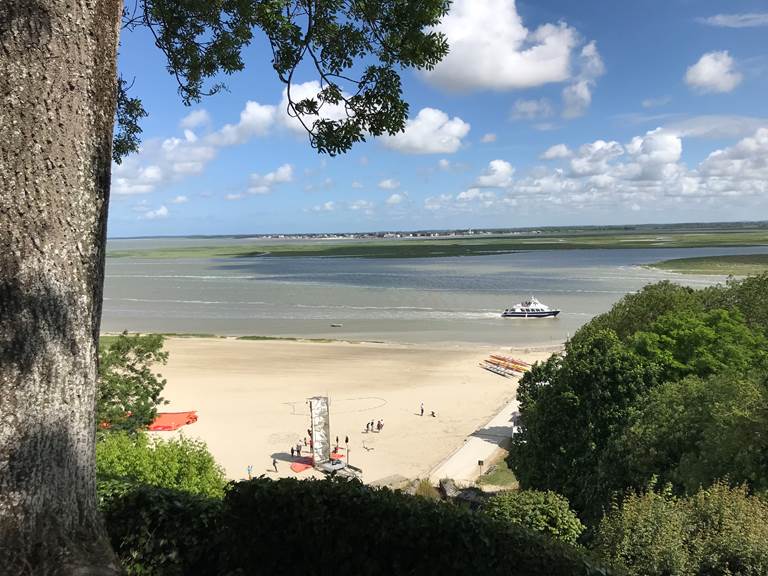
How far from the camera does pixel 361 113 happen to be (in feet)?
21.2

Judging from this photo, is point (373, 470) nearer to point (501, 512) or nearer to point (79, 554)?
point (501, 512)

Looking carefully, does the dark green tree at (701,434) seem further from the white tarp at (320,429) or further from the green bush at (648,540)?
the white tarp at (320,429)

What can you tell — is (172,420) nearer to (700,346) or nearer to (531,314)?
(700,346)

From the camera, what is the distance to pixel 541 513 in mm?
9602

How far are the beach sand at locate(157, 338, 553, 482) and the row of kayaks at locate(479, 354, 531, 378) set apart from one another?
65 cm

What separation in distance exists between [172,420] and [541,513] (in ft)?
61.6

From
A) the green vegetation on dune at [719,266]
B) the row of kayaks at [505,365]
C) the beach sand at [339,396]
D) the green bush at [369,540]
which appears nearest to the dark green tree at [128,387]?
the beach sand at [339,396]

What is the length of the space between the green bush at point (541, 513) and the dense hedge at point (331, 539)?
394cm

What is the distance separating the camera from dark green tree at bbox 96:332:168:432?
1484 cm

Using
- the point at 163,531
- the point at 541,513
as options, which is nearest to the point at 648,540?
the point at 541,513

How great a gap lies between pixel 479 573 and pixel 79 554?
363cm

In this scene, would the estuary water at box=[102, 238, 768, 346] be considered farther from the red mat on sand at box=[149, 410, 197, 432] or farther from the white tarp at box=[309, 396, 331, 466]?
the white tarp at box=[309, 396, 331, 466]

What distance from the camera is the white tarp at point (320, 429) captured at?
1942 centimetres

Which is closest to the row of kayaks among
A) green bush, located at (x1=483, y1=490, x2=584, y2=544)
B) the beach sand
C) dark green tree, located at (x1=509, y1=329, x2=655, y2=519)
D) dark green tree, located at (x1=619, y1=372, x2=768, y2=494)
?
the beach sand
